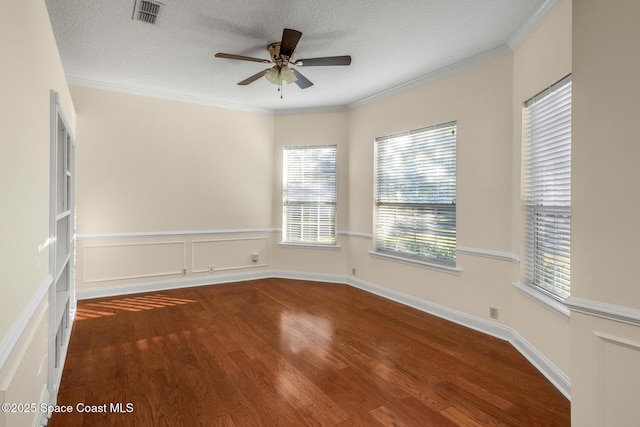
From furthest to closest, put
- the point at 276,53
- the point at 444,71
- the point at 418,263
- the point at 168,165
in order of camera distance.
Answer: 1. the point at 168,165
2. the point at 418,263
3. the point at 444,71
4. the point at 276,53

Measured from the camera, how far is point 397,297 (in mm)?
4441

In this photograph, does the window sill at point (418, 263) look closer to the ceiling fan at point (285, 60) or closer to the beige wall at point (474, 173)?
the beige wall at point (474, 173)

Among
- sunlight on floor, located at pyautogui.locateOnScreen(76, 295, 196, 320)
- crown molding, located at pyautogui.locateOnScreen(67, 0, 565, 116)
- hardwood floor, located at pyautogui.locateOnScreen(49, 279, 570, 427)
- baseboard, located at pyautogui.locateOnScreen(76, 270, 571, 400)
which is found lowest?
hardwood floor, located at pyautogui.locateOnScreen(49, 279, 570, 427)

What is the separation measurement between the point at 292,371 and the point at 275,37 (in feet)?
9.49

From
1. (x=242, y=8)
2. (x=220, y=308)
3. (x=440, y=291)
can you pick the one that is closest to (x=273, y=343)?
(x=220, y=308)

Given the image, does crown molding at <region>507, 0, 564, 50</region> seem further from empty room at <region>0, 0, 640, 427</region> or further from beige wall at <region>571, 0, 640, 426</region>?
beige wall at <region>571, 0, 640, 426</region>

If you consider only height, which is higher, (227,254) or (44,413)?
(227,254)

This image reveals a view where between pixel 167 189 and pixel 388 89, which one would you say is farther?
pixel 167 189

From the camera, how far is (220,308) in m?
4.09

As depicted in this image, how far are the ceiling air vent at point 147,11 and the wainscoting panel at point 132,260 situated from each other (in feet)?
9.77

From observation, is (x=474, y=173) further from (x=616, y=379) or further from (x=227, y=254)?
(x=227, y=254)

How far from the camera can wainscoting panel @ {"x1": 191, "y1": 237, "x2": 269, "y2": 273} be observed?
203 inches

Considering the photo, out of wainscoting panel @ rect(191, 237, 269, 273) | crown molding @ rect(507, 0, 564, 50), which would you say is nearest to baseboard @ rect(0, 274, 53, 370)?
wainscoting panel @ rect(191, 237, 269, 273)

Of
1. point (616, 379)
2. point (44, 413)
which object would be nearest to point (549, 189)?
point (616, 379)
